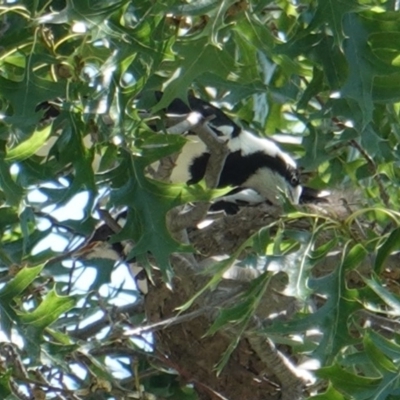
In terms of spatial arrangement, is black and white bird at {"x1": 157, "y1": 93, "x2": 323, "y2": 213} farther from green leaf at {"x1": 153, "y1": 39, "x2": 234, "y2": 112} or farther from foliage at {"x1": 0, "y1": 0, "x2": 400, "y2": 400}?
green leaf at {"x1": 153, "y1": 39, "x2": 234, "y2": 112}

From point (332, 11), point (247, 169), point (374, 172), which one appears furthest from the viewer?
point (247, 169)

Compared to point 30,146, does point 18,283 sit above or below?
below

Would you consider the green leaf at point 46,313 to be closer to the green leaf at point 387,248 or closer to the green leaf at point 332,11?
the green leaf at point 387,248

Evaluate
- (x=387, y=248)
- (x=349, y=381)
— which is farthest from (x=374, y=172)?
(x=349, y=381)

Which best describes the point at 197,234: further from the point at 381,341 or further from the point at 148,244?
the point at 381,341

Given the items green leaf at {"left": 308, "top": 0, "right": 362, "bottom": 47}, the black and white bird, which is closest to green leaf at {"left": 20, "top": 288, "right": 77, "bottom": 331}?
green leaf at {"left": 308, "top": 0, "right": 362, "bottom": 47}

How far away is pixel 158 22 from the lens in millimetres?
1936

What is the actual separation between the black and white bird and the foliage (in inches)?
27.2

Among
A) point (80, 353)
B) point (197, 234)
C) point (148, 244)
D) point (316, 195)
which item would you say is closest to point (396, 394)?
point (148, 244)

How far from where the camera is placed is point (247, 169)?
3.18m

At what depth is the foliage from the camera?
184cm

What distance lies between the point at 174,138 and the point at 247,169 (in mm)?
1154

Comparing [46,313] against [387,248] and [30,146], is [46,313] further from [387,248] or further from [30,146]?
[387,248]

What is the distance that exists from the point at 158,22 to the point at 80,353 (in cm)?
Answer: 75
